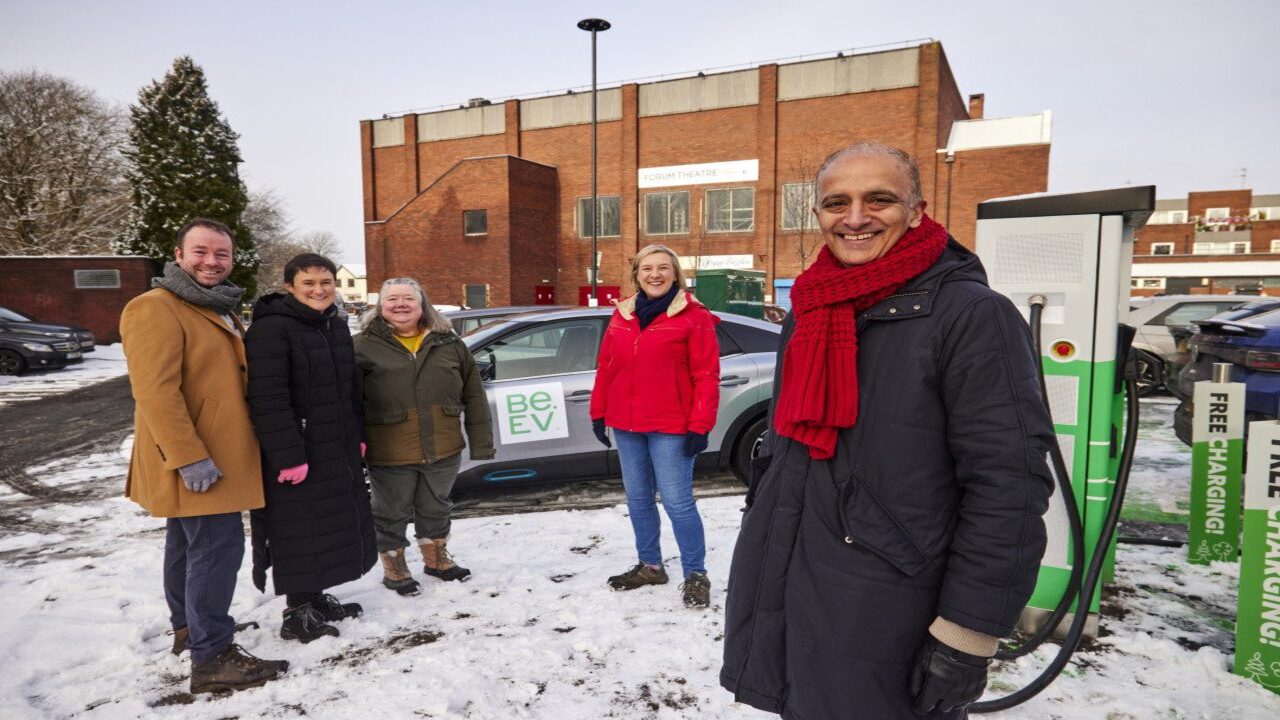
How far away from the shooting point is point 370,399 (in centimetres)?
373

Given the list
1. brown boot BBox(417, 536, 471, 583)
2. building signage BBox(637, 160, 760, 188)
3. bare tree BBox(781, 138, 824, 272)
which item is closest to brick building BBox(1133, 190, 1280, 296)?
bare tree BBox(781, 138, 824, 272)

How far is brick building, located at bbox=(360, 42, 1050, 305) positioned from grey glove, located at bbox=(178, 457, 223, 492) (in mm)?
25808

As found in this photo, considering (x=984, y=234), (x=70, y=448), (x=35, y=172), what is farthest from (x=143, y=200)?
(x=984, y=234)

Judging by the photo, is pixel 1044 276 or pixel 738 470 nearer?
pixel 1044 276

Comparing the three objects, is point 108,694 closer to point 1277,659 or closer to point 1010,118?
point 1277,659

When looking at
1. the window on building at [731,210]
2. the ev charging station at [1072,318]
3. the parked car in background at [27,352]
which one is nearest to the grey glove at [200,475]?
the ev charging station at [1072,318]

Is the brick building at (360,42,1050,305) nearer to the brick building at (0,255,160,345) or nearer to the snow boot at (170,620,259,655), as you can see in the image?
the brick building at (0,255,160,345)

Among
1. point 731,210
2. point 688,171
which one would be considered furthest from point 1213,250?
point 688,171

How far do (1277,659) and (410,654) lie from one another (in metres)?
3.70

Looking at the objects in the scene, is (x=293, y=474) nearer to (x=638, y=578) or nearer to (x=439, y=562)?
(x=439, y=562)

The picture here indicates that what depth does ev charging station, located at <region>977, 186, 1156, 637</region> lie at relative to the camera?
10.1 ft

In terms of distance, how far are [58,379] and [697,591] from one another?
15979 mm

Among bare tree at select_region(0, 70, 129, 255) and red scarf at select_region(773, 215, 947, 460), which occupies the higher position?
bare tree at select_region(0, 70, 129, 255)

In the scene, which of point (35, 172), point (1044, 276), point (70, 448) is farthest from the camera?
point (35, 172)
